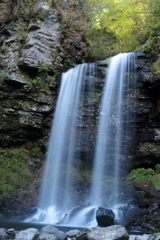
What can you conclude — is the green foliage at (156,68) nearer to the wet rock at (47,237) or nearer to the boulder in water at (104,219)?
the boulder in water at (104,219)

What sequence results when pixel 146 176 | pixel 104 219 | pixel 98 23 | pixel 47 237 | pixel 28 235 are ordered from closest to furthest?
1. pixel 47 237
2. pixel 28 235
3. pixel 104 219
4. pixel 146 176
5. pixel 98 23

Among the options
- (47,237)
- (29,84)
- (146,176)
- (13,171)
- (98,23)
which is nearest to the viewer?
(47,237)

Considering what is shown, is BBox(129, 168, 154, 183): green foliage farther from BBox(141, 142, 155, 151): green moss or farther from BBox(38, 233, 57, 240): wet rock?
BBox(38, 233, 57, 240): wet rock

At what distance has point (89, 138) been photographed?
39.2 ft

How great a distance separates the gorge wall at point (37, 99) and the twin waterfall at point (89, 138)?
0.95 ft

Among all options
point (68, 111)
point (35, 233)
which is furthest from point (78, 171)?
point (35, 233)

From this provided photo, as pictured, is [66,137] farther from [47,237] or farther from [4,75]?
[47,237]

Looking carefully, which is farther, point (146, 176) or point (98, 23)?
point (98, 23)

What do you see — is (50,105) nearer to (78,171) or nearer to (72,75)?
(72,75)

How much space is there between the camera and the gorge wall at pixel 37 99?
1085cm

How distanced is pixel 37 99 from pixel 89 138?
316cm

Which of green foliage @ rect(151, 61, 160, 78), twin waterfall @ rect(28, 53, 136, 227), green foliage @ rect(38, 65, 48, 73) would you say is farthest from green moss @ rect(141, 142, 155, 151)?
green foliage @ rect(38, 65, 48, 73)

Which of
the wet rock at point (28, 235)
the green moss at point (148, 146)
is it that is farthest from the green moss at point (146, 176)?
the wet rock at point (28, 235)

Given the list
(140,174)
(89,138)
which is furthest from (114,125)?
(140,174)
